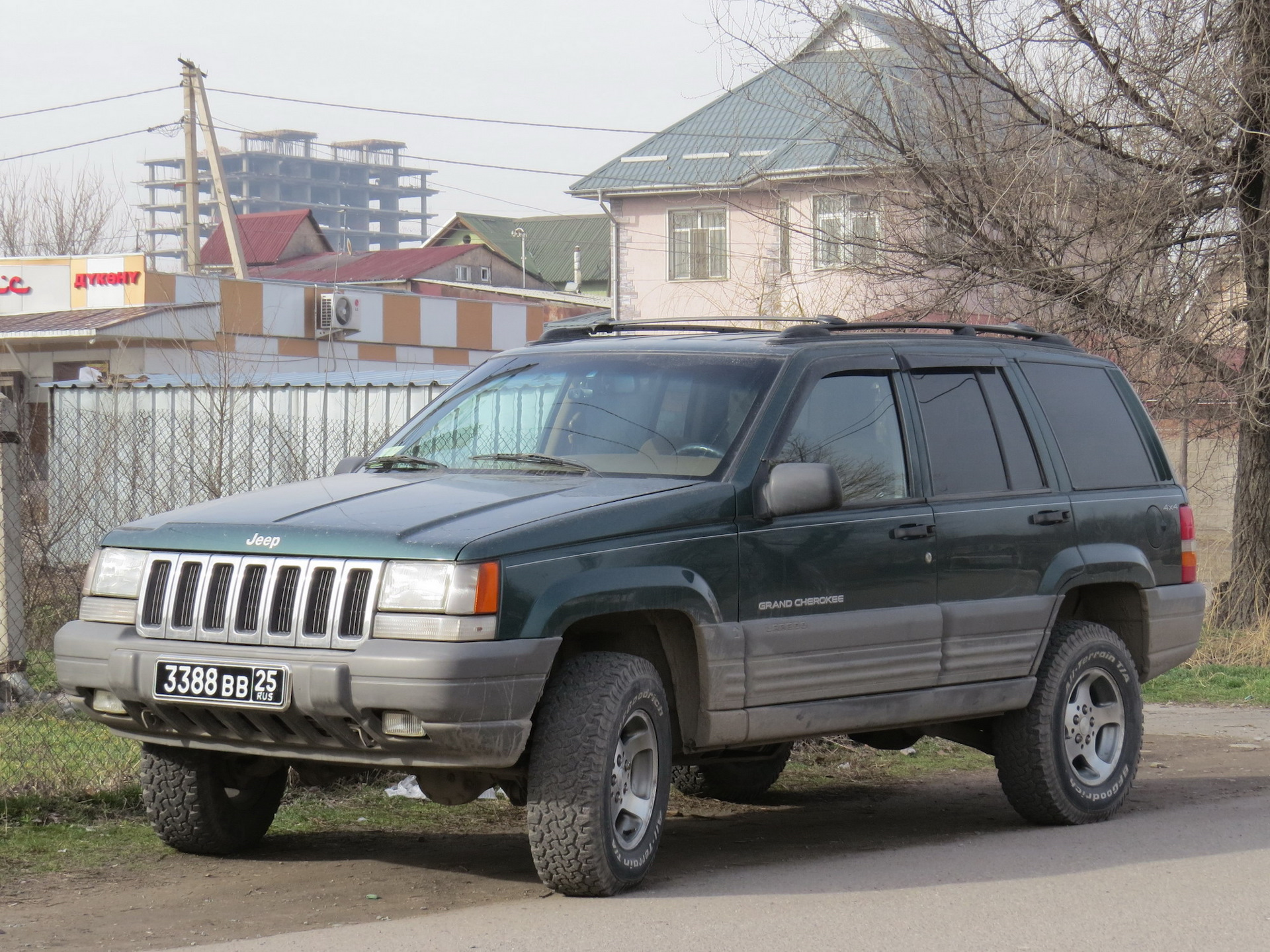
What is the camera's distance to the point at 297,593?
5395 mm

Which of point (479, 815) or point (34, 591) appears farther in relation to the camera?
point (34, 591)

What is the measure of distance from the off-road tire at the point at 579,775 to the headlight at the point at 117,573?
146cm

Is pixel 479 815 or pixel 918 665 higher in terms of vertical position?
pixel 918 665

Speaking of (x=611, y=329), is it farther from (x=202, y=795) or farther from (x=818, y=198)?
(x=818, y=198)

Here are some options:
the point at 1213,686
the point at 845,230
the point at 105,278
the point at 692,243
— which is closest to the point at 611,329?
the point at 1213,686

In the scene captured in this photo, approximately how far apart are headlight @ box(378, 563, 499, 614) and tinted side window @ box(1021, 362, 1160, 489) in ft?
11.0

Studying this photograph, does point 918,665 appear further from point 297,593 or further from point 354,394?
point 354,394

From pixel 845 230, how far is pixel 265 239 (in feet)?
252

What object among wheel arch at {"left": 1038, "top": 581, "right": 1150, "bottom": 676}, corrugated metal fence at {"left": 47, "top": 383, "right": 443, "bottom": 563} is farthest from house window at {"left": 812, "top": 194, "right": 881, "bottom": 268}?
wheel arch at {"left": 1038, "top": 581, "right": 1150, "bottom": 676}

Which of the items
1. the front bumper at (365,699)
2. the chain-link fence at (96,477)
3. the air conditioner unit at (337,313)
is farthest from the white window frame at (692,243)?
the front bumper at (365,699)

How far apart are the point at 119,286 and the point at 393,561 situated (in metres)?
30.8

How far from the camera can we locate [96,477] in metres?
11.9

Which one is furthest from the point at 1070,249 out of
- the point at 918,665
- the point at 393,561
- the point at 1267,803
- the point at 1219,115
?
the point at 393,561

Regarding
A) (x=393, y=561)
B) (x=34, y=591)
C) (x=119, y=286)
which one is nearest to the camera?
(x=393, y=561)
